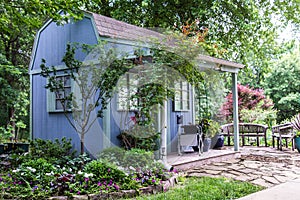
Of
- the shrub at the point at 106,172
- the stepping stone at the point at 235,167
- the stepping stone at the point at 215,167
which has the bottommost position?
the stepping stone at the point at 215,167

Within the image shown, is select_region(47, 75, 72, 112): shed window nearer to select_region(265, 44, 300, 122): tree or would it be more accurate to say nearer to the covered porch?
the covered porch

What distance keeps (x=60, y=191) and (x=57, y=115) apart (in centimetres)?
388

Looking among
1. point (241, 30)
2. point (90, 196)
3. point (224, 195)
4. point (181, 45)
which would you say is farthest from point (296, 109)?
point (90, 196)

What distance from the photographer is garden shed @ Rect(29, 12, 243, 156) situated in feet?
22.1

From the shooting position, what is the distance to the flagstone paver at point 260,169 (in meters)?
5.54

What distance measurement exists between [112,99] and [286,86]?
13.1m

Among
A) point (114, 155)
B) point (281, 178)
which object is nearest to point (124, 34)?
point (114, 155)

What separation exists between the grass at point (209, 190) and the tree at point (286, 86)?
13262mm

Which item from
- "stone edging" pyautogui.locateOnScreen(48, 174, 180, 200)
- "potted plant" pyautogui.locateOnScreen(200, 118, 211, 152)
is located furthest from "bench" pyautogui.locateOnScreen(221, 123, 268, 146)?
"stone edging" pyautogui.locateOnScreen(48, 174, 180, 200)

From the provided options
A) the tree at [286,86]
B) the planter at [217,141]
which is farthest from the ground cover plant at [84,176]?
the tree at [286,86]

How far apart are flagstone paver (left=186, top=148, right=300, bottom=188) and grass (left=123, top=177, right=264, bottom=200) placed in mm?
418

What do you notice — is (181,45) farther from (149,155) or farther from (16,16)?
(16,16)

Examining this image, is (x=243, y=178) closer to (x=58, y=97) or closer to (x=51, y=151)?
(x=51, y=151)

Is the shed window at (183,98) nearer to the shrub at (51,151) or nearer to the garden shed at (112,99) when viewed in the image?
the garden shed at (112,99)
